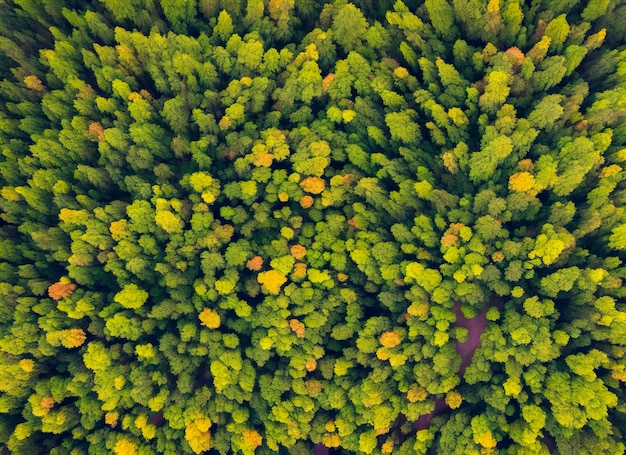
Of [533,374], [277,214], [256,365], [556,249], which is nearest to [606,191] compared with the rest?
[556,249]

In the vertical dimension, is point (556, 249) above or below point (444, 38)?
below

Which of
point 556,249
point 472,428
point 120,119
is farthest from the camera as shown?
point 120,119

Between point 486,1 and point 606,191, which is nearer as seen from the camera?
point 606,191

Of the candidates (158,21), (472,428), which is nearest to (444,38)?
(158,21)

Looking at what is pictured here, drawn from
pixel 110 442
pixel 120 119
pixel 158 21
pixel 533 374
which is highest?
pixel 158 21

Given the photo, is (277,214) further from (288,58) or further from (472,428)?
(472,428)

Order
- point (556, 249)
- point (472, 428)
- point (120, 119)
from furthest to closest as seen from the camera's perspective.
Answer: point (120, 119) < point (472, 428) < point (556, 249)

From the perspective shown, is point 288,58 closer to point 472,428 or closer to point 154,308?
point 154,308
